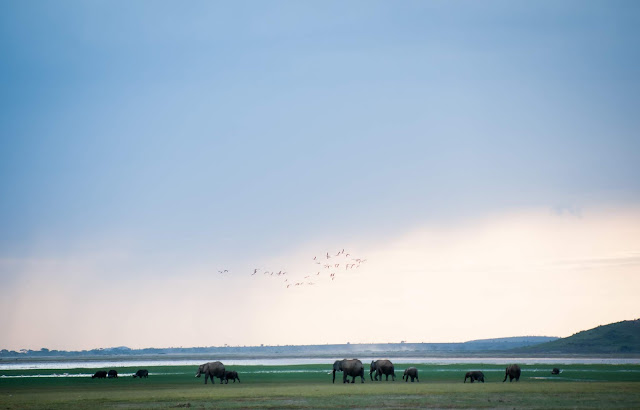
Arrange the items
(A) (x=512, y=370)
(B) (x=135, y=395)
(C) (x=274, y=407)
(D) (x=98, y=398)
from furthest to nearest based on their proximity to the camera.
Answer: (A) (x=512, y=370) < (B) (x=135, y=395) < (D) (x=98, y=398) < (C) (x=274, y=407)

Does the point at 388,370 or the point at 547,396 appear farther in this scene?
the point at 388,370

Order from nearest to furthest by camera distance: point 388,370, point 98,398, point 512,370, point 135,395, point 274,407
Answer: point 274,407 → point 98,398 → point 135,395 → point 512,370 → point 388,370

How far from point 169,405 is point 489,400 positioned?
52.6ft

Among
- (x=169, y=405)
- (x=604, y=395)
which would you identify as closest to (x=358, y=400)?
(x=169, y=405)

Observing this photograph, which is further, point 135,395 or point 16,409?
point 135,395

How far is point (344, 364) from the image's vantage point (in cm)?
5841

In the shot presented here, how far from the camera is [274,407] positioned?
35406mm

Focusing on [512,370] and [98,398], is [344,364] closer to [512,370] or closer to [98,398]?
[512,370]

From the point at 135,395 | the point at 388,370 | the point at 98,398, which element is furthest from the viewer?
the point at 388,370

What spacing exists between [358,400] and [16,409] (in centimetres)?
1675

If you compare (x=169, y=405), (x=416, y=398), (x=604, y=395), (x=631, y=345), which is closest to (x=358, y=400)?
A: (x=416, y=398)

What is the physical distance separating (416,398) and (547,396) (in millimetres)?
7082

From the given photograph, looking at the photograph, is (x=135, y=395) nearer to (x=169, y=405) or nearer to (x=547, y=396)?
(x=169, y=405)

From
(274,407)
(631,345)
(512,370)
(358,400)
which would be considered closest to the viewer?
(274,407)
